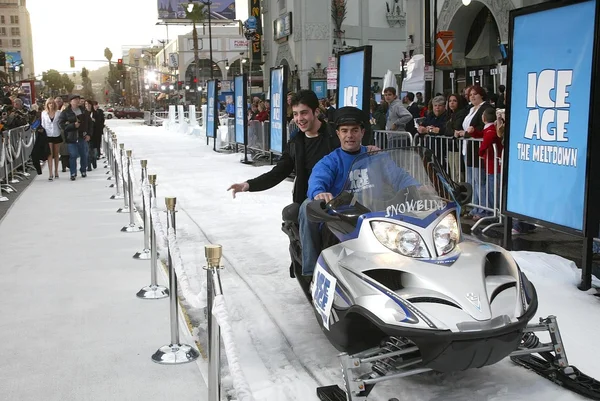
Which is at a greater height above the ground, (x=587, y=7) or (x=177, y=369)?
Result: (x=587, y=7)

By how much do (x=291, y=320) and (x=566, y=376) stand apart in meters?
2.18

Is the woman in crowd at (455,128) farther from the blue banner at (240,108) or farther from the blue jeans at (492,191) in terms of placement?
the blue banner at (240,108)

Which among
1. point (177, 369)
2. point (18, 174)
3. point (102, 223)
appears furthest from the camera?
point (18, 174)

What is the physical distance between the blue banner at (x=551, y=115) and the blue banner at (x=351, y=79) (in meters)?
3.99

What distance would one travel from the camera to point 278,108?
16031 mm

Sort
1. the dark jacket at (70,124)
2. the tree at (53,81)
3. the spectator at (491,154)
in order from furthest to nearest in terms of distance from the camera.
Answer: the tree at (53,81)
the dark jacket at (70,124)
the spectator at (491,154)

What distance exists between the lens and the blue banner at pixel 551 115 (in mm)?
5762

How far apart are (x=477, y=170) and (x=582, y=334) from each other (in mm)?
4466

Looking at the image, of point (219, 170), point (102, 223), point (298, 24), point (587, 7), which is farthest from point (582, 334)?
point (298, 24)

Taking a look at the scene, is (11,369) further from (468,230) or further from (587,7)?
(468,230)

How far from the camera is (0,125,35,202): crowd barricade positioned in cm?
1415

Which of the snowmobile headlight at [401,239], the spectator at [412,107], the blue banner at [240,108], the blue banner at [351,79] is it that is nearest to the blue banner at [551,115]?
the snowmobile headlight at [401,239]

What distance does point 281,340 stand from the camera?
506 cm

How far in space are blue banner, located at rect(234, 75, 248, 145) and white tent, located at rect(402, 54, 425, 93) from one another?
4.57 metres
